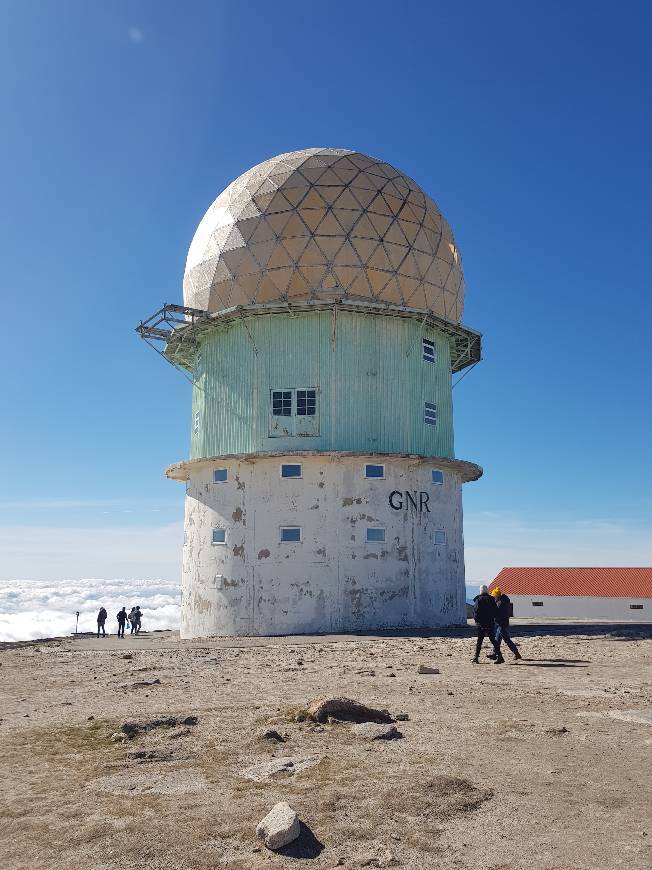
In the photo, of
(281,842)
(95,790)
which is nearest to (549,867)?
(281,842)

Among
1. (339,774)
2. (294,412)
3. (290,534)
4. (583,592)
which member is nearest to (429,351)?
(294,412)

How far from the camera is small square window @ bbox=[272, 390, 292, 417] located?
23078mm

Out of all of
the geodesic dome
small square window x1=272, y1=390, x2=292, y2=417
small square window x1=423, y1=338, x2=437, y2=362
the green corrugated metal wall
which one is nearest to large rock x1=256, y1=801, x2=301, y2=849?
the green corrugated metal wall

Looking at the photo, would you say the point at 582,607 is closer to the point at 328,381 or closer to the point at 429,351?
the point at 429,351

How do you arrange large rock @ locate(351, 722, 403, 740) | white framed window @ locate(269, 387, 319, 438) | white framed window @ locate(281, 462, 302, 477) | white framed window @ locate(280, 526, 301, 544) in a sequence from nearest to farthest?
large rock @ locate(351, 722, 403, 740) → white framed window @ locate(280, 526, 301, 544) → white framed window @ locate(281, 462, 302, 477) → white framed window @ locate(269, 387, 319, 438)

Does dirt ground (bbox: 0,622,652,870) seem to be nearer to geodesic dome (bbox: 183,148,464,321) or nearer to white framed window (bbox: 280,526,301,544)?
white framed window (bbox: 280,526,301,544)

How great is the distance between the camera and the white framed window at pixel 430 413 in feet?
80.6

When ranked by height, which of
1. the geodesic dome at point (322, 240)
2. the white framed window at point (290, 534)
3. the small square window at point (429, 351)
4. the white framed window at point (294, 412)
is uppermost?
the geodesic dome at point (322, 240)

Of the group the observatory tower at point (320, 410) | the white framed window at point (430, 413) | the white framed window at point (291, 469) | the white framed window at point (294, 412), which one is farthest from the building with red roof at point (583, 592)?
the white framed window at point (291, 469)

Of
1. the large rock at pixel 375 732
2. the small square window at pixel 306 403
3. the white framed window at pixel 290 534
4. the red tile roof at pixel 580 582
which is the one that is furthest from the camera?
the red tile roof at pixel 580 582

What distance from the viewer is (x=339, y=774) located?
19.2ft

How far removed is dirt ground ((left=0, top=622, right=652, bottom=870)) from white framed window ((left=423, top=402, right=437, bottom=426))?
13731mm

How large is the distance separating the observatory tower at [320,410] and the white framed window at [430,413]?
4.3 inches

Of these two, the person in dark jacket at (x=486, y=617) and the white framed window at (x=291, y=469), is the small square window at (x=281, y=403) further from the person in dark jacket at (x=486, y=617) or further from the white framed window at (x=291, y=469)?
the person in dark jacket at (x=486, y=617)
